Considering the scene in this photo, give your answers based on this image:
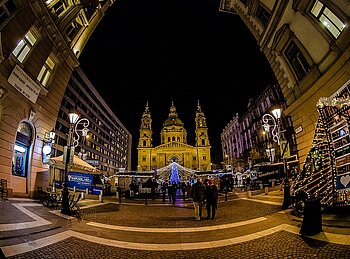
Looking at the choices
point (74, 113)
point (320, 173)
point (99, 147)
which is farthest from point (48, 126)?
point (99, 147)

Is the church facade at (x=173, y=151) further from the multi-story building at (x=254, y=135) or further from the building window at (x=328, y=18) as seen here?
the building window at (x=328, y=18)

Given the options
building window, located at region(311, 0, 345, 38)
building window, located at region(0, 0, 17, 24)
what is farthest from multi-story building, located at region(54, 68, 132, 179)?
building window, located at region(311, 0, 345, 38)

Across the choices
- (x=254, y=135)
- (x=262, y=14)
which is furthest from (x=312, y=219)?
(x=254, y=135)

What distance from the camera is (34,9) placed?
531 inches

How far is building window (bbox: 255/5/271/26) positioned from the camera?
1555 cm

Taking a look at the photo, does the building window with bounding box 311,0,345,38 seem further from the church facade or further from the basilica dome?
the basilica dome

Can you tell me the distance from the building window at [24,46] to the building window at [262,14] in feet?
55.0

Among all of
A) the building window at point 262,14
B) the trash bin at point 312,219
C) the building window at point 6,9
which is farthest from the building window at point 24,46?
the trash bin at point 312,219

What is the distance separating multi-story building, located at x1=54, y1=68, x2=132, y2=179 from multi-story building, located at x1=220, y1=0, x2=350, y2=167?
31073mm

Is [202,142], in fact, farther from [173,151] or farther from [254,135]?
[254,135]

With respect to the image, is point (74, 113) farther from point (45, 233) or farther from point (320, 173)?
point (320, 173)

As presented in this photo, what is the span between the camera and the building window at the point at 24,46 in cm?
1318

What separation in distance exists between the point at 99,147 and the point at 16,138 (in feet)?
207

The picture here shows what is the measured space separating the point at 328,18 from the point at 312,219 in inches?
389
